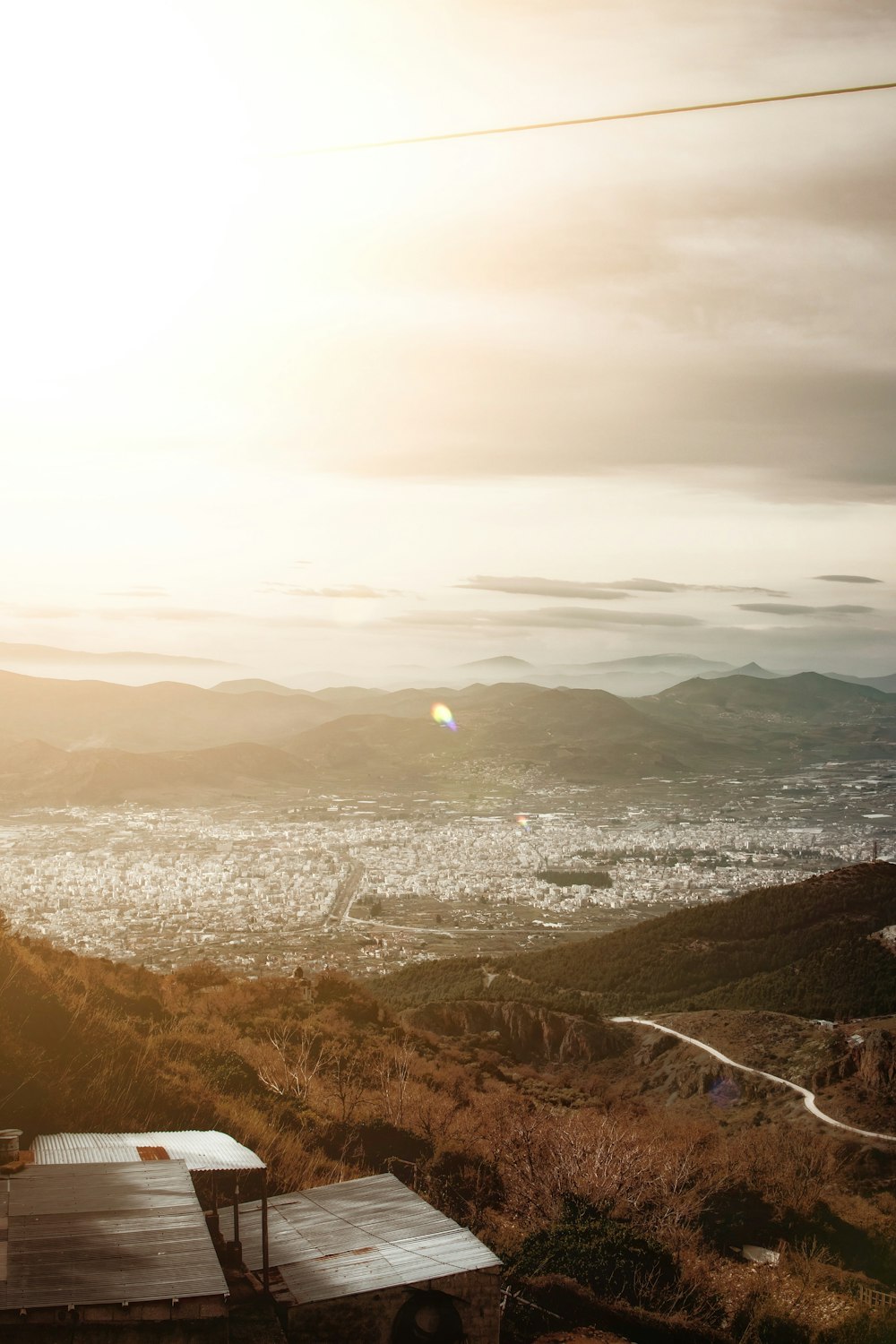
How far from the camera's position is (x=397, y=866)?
84250 millimetres

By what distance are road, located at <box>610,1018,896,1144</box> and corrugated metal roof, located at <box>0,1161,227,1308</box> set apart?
19.3 metres

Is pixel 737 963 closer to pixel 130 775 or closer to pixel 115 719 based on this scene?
pixel 130 775

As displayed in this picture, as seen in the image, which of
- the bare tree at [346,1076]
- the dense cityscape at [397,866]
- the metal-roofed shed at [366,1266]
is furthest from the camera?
the dense cityscape at [397,866]

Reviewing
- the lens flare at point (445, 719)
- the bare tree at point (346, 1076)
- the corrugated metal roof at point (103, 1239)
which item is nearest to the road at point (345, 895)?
the bare tree at point (346, 1076)

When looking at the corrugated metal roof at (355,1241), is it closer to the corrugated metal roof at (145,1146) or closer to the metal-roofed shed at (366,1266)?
the metal-roofed shed at (366,1266)

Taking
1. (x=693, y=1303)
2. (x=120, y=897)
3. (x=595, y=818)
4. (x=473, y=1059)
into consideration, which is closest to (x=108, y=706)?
(x=595, y=818)

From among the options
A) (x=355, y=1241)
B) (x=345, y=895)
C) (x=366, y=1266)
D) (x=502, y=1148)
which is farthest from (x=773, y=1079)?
(x=345, y=895)

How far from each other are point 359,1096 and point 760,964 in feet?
96.3

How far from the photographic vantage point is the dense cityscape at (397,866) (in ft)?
179

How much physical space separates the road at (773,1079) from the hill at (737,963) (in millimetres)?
2777

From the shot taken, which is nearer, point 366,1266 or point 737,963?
point 366,1266

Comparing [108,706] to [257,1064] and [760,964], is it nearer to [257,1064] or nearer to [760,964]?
[760,964]

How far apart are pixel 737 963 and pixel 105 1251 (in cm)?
3895

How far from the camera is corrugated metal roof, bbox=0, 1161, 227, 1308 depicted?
635cm
